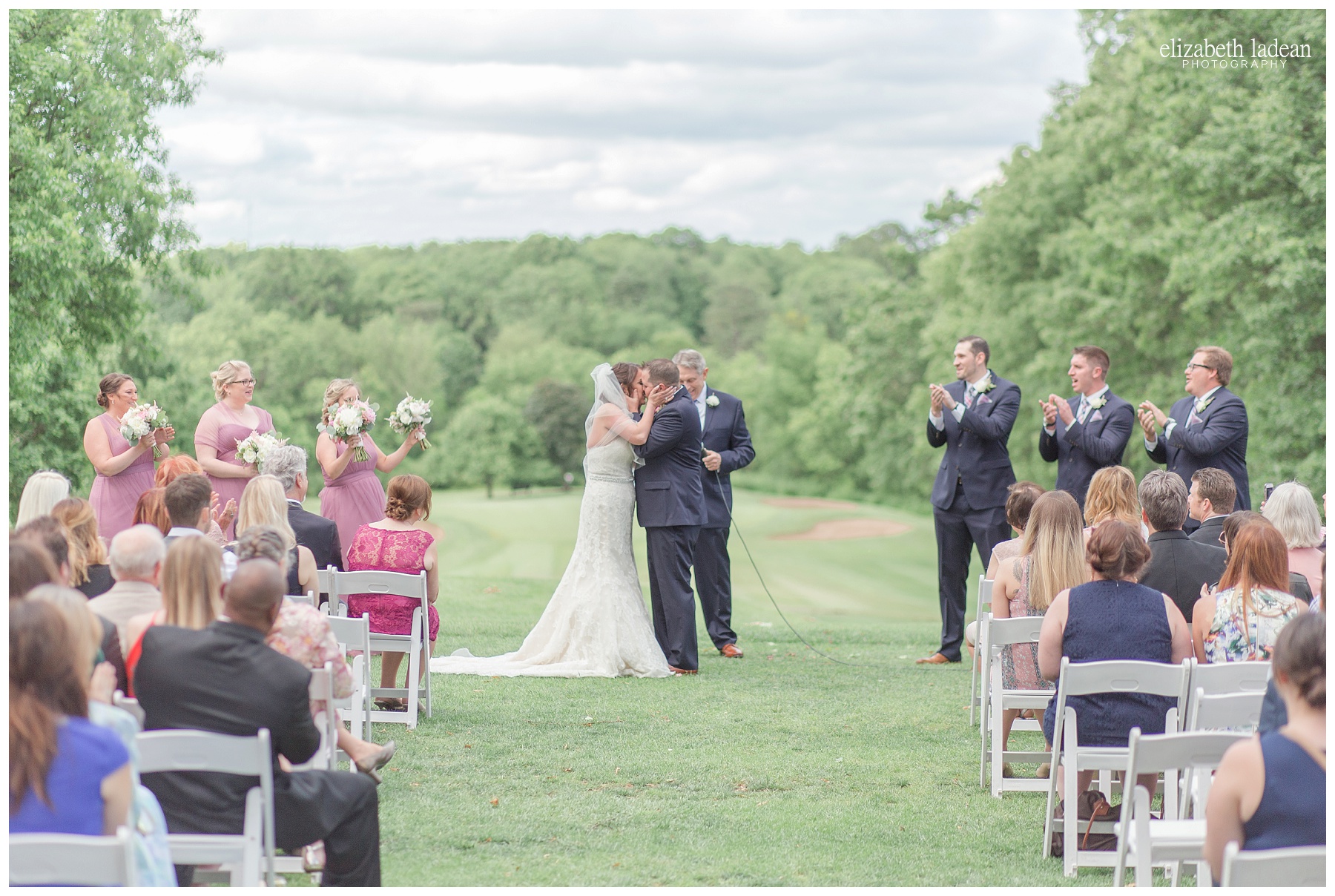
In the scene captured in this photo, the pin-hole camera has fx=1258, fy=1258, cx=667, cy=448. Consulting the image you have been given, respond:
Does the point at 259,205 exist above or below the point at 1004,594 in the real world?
above

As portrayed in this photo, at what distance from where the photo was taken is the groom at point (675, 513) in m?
8.46

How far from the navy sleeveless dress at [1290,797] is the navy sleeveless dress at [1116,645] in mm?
1599

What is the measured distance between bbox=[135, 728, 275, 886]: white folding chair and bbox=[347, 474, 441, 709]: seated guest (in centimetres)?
310

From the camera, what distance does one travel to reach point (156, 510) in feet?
18.5

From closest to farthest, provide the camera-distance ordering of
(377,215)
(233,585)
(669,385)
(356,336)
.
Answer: (233,585) → (669,385) → (356,336) → (377,215)

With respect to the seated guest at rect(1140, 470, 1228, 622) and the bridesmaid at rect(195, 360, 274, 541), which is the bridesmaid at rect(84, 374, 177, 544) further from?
the seated guest at rect(1140, 470, 1228, 622)

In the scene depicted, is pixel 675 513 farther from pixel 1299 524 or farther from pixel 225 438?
pixel 1299 524

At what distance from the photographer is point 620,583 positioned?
8.48 metres

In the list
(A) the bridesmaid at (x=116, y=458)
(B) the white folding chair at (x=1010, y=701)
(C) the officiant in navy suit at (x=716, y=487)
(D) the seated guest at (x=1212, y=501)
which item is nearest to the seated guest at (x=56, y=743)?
(B) the white folding chair at (x=1010, y=701)

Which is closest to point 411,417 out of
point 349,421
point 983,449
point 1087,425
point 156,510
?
point 349,421

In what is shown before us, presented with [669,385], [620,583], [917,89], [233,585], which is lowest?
[620,583]

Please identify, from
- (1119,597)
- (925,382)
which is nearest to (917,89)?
(925,382)

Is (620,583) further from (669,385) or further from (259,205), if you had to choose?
(259,205)

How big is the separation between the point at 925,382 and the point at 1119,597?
97.4 ft
